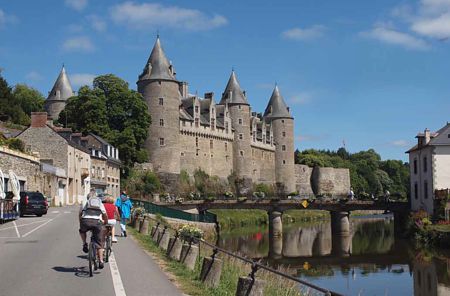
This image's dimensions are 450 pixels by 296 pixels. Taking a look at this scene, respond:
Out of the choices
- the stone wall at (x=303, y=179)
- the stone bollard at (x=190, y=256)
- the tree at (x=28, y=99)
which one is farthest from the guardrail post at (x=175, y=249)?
the stone wall at (x=303, y=179)

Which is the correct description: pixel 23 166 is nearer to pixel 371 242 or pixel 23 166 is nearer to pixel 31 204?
pixel 31 204

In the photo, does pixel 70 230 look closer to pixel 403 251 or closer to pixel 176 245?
pixel 176 245

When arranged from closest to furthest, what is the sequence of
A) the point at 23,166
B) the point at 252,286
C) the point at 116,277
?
the point at 252,286, the point at 116,277, the point at 23,166

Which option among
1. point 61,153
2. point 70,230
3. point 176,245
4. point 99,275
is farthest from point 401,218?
point 99,275

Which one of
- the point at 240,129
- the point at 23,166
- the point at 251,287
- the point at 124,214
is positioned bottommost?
the point at 251,287

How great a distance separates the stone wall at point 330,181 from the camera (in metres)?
99.1

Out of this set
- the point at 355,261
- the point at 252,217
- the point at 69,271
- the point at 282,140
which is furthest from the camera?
the point at 282,140

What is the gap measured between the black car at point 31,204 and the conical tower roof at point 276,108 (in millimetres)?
65602

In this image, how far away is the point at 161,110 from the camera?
68688 mm

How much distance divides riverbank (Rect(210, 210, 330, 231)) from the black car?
85.4ft

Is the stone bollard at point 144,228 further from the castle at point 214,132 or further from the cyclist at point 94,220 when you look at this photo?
the castle at point 214,132

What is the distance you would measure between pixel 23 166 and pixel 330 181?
239 feet

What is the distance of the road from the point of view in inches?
362

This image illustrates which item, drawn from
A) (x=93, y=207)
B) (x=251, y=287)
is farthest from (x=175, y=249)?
(x=251, y=287)
